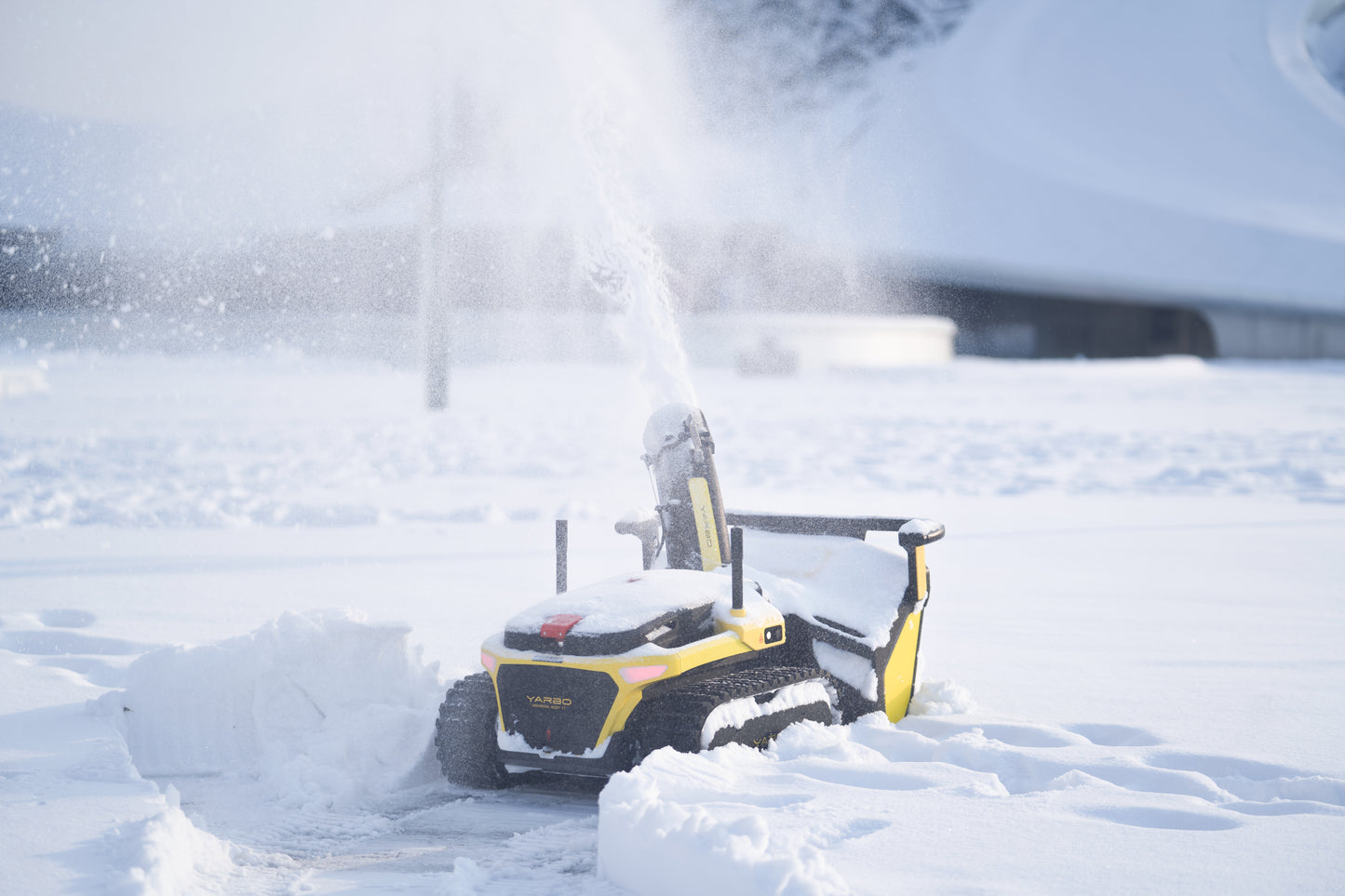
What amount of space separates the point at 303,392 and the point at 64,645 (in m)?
14.3

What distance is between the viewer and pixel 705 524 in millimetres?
3777

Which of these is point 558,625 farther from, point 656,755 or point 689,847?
point 689,847

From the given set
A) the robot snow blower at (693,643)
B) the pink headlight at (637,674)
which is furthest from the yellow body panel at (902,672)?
the pink headlight at (637,674)

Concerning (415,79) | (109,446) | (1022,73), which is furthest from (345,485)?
(1022,73)

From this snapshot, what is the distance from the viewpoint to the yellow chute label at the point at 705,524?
148 inches

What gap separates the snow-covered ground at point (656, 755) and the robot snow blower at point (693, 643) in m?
0.13

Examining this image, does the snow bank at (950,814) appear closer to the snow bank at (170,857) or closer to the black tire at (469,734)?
the black tire at (469,734)

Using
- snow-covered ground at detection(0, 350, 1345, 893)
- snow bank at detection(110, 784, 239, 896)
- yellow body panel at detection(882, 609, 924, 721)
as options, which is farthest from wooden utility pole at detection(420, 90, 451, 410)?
snow bank at detection(110, 784, 239, 896)

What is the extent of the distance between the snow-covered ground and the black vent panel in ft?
0.66

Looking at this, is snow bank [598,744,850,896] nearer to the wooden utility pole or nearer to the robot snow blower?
the robot snow blower

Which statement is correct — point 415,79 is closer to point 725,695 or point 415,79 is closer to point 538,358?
point 538,358

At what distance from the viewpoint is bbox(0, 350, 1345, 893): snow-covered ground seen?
2.50 m

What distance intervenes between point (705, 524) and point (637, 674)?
859 mm

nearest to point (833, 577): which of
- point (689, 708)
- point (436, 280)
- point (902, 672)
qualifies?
point (902, 672)
